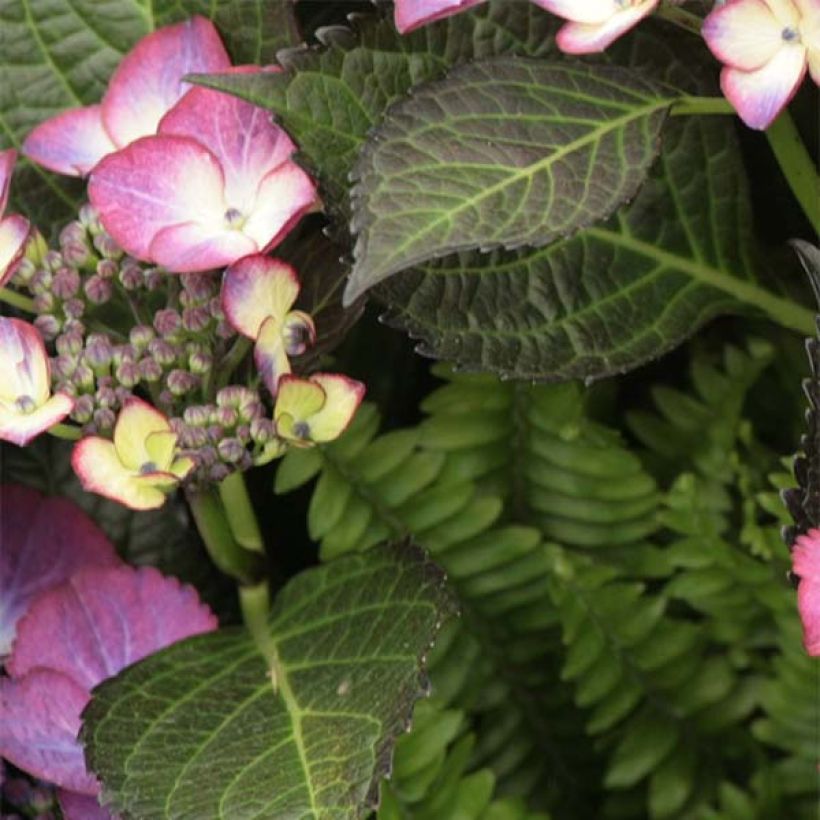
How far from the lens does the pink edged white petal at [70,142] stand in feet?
2.37

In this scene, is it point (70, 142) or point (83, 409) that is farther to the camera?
point (70, 142)

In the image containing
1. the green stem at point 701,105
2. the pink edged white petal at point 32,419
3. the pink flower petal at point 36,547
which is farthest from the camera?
the pink flower petal at point 36,547

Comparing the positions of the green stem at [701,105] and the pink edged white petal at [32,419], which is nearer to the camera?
the pink edged white petal at [32,419]

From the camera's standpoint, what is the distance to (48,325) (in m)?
0.65

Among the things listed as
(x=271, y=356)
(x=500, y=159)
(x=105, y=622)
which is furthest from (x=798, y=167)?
(x=105, y=622)

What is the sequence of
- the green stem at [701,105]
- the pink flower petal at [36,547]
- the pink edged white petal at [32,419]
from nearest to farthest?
the pink edged white petal at [32,419]
the green stem at [701,105]
the pink flower petal at [36,547]

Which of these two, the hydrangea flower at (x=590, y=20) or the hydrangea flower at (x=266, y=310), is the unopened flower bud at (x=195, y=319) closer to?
the hydrangea flower at (x=266, y=310)

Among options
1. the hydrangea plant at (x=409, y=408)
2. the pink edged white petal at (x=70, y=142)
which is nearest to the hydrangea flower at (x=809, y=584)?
the hydrangea plant at (x=409, y=408)

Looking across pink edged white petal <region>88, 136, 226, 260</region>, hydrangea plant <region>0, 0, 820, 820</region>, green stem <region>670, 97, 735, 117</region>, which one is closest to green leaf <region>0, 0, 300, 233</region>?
hydrangea plant <region>0, 0, 820, 820</region>

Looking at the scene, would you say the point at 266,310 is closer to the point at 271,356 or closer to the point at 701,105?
the point at 271,356

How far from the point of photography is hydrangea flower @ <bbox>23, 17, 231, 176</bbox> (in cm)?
71

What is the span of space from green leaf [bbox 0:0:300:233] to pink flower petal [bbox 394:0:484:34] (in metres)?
0.14

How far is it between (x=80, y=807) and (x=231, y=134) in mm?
307

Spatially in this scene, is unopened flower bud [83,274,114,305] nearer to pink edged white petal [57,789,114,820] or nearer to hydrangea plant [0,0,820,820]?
hydrangea plant [0,0,820,820]
